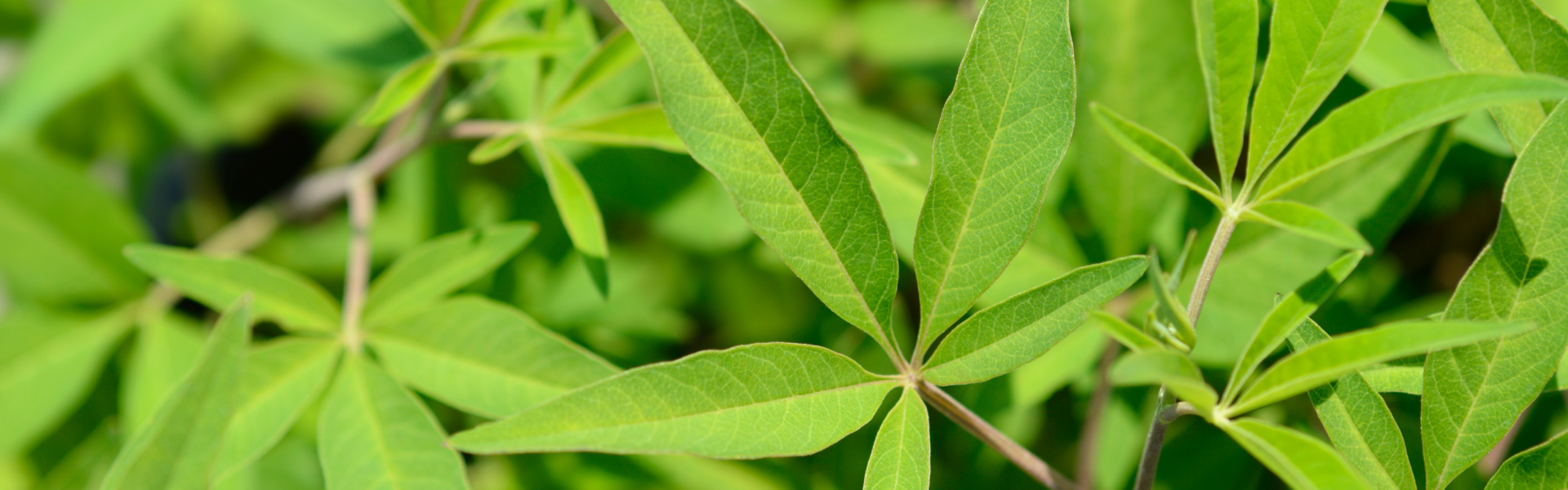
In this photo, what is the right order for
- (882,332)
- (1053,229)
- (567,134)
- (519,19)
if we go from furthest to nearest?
(519,19)
(1053,229)
(567,134)
(882,332)

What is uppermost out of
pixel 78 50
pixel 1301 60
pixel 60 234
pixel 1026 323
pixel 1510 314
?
pixel 78 50

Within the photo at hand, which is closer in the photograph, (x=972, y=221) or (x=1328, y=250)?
(x=972, y=221)

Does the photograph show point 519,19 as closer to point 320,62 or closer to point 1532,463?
point 320,62

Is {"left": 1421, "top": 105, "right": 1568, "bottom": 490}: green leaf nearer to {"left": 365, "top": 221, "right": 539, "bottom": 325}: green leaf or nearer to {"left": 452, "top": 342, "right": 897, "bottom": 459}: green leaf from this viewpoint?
{"left": 452, "top": 342, "right": 897, "bottom": 459}: green leaf

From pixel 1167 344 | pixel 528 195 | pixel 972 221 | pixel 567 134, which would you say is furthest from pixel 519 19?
pixel 1167 344

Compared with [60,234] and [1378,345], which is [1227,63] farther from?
[60,234]

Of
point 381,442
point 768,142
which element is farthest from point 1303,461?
point 381,442
